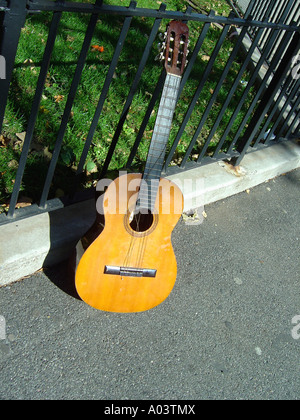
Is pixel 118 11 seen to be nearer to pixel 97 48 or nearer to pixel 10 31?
pixel 10 31

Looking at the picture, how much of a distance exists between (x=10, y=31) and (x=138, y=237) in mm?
1154

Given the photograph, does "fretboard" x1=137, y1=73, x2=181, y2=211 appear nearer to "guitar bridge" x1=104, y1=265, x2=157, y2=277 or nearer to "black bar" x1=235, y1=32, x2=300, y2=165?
"guitar bridge" x1=104, y1=265, x2=157, y2=277

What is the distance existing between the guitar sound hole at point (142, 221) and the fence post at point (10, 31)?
3.08ft

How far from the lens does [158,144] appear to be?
224 centimetres

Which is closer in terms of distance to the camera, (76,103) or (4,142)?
(4,142)

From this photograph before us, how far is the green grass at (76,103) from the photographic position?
113 inches

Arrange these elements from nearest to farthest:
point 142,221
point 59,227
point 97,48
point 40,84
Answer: point 40,84, point 142,221, point 59,227, point 97,48

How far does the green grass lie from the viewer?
2861mm

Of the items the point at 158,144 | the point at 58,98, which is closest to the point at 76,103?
the point at 58,98
